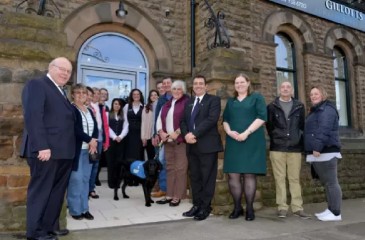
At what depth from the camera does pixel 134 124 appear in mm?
6344

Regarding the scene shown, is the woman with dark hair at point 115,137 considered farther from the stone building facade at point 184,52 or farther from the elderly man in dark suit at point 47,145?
the elderly man in dark suit at point 47,145

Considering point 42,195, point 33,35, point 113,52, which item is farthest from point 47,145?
point 113,52

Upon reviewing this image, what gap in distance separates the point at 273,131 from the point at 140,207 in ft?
7.24

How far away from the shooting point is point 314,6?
34.8 feet

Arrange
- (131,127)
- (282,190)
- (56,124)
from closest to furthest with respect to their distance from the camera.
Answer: (56,124) → (282,190) → (131,127)

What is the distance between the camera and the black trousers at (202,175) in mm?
4438

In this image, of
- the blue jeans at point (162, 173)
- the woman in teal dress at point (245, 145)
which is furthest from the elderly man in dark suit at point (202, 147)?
the blue jeans at point (162, 173)

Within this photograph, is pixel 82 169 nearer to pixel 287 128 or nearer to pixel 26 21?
pixel 26 21

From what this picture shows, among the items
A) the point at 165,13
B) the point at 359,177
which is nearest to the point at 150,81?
the point at 165,13

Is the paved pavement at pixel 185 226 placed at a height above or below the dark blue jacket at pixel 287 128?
below

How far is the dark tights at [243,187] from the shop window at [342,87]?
8855mm

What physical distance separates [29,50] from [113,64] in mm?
4309

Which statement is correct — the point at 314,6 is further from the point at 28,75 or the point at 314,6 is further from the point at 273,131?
the point at 28,75

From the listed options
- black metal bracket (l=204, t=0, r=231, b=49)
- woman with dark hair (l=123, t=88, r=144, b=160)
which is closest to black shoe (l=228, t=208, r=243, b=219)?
woman with dark hair (l=123, t=88, r=144, b=160)
